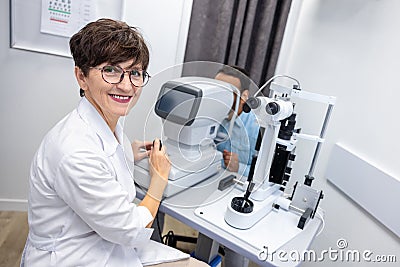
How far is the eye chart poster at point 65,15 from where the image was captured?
1709 millimetres

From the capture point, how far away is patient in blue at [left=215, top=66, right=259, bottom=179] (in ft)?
3.31

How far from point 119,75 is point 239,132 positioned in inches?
16.9

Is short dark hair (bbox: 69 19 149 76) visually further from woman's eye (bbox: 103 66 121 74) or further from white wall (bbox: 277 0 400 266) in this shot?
white wall (bbox: 277 0 400 266)

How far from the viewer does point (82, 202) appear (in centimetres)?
78

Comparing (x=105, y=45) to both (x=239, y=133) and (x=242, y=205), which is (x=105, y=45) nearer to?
(x=239, y=133)

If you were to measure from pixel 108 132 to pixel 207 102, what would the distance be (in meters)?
0.31

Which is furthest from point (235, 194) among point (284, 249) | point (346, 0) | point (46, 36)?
point (46, 36)

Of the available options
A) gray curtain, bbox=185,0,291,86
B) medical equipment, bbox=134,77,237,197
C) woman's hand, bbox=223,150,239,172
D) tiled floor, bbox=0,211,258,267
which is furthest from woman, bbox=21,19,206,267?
gray curtain, bbox=185,0,291,86

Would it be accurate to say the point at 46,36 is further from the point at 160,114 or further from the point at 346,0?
the point at 346,0

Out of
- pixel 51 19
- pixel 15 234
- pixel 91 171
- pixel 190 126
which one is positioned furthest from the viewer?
pixel 15 234

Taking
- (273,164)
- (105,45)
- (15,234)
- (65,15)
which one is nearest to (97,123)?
(105,45)

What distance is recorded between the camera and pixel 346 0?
5.06ft

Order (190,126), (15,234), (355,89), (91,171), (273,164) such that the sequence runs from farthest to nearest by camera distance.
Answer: (15,234)
(355,89)
(273,164)
(190,126)
(91,171)

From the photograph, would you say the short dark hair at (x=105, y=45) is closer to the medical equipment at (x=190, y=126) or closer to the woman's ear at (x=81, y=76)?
the woman's ear at (x=81, y=76)
